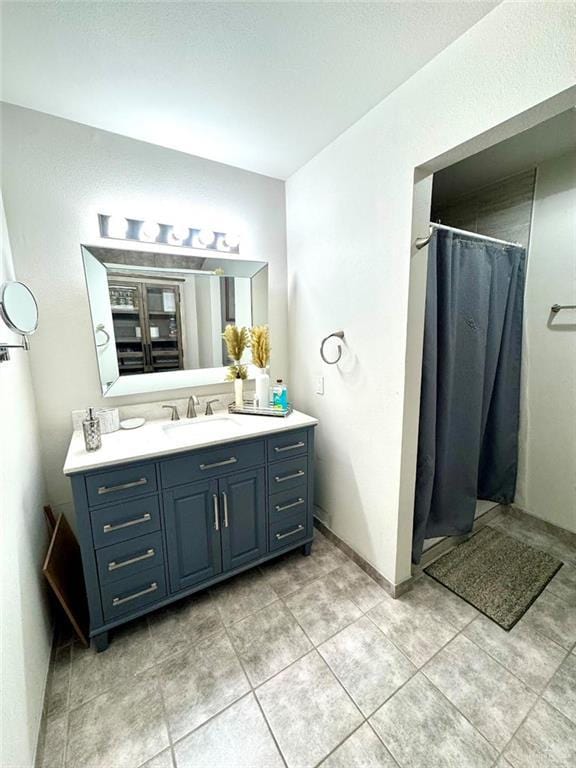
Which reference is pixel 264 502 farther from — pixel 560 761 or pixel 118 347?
pixel 560 761

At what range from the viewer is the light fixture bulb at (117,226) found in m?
1.67

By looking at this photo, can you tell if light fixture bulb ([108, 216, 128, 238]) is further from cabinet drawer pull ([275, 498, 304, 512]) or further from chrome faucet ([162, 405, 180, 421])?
cabinet drawer pull ([275, 498, 304, 512])

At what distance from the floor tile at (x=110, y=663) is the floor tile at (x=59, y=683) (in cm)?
2

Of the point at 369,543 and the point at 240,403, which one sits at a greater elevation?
the point at 240,403

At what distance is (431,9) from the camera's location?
1016 millimetres

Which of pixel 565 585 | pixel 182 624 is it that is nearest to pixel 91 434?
pixel 182 624

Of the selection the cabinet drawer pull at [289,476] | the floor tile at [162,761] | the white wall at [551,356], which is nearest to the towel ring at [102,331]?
the cabinet drawer pull at [289,476]

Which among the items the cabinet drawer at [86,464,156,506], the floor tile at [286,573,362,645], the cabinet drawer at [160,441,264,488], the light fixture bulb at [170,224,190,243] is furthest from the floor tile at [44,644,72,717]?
the light fixture bulb at [170,224,190,243]

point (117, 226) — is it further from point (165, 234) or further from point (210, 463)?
point (210, 463)

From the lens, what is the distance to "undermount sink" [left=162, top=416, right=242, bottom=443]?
1583mm

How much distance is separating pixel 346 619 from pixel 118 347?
188 cm

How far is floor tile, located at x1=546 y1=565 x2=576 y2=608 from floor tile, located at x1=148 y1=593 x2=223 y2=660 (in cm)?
180

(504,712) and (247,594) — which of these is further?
(247,594)

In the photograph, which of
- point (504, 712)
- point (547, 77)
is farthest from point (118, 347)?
point (504, 712)
